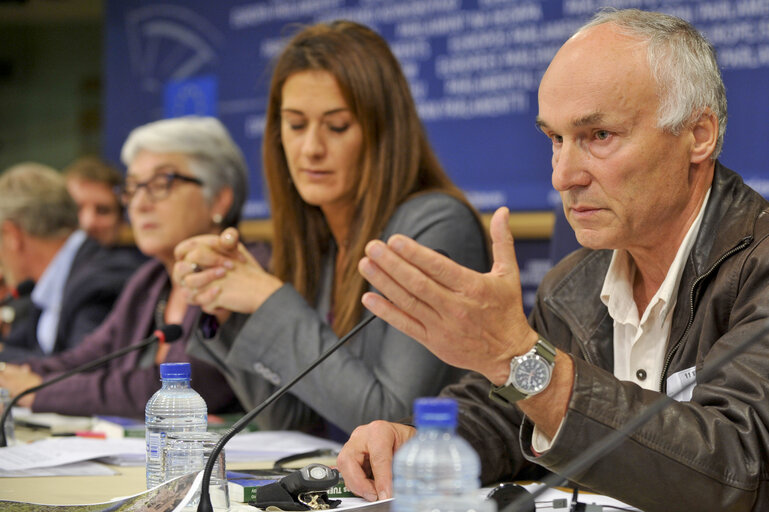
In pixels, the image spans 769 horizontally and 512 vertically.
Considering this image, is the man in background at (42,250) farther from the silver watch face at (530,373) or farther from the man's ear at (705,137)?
the silver watch face at (530,373)

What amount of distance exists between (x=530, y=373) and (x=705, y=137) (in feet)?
2.04

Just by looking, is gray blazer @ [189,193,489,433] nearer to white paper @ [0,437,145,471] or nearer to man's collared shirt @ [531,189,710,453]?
white paper @ [0,437,145,471]

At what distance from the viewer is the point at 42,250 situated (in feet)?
14.7

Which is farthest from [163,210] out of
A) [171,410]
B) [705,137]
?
[705,137]

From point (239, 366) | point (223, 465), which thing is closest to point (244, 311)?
point (239, 366)

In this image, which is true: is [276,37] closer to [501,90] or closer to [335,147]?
[501,90]

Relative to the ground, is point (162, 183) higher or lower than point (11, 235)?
higher

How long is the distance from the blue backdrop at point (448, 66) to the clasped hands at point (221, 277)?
4.01ft

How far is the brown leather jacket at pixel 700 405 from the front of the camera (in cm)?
128

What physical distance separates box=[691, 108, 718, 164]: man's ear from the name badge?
35cm

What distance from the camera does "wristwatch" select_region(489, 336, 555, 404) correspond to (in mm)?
→ 1250

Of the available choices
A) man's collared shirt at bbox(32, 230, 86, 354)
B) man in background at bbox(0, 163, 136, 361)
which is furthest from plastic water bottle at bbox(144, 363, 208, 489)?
man's collared shirt at bbox(32, 230, 86, 354)

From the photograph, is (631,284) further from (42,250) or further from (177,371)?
(42,250)

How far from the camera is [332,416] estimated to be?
2129 mm
